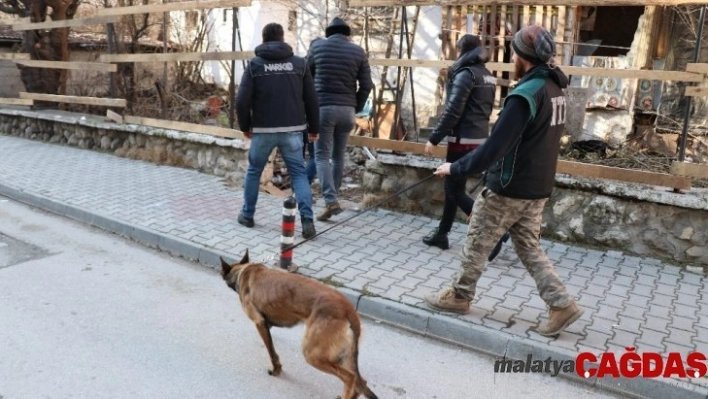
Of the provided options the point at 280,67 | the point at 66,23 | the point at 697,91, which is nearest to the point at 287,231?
the point at 280,67

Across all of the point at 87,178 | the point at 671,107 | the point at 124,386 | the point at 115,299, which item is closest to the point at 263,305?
the point at 124,386

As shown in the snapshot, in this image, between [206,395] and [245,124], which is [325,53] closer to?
[245,124]

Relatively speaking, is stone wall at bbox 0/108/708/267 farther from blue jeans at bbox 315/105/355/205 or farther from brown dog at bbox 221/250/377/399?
brown dog at bbox 221/250/377/399

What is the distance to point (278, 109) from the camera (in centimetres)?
611

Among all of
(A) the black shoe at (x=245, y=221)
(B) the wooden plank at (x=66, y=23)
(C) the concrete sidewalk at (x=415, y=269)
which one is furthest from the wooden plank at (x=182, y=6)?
(A) the black shoe at (x=245, y=221)

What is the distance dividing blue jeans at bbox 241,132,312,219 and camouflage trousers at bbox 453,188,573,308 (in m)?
2.43

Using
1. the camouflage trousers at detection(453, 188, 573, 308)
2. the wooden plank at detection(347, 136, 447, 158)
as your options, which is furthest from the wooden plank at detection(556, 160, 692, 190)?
the camouflage trousers at detection(453, 188, 573, 308)

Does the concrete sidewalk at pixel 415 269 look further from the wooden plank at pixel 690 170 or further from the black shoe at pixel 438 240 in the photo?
the wooden plank at pixel 690 170

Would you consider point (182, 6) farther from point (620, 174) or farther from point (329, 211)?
point (620, 174)

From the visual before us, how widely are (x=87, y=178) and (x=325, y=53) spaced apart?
4.37m

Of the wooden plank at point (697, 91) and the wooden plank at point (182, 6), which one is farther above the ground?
the wooden plank at point (182, 6)

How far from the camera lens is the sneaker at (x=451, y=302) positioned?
14.5 ft

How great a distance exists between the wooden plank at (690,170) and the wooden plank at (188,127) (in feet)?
17.5

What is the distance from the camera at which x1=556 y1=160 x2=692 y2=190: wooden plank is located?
18.4ft
